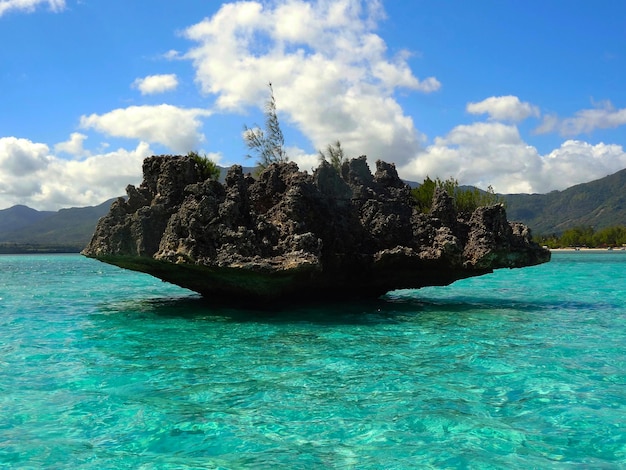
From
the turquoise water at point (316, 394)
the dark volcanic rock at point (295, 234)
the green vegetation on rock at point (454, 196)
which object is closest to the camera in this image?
the turquoise water at point (316, 394)

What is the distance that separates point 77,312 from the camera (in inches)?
629

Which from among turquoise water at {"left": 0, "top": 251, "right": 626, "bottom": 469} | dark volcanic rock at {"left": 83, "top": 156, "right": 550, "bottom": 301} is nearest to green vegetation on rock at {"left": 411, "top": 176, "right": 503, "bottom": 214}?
dark volcanic rock at {"left": 83, "top": 156, "right": 550, "bottom": 301}

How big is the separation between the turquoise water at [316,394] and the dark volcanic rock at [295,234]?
1712 millimetres

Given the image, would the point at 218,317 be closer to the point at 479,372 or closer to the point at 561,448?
the point at 479,372

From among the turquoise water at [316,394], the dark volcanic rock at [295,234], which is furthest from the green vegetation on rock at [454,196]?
the turquoise water at [316,394]

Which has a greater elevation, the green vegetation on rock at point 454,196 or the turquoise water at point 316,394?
the green vegetation on rock at point 454,196

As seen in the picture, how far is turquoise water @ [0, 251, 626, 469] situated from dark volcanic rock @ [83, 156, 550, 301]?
1712 mm

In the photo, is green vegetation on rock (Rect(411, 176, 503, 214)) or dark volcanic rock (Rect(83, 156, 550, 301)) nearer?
dark volcanic rock (Rect(83, 156, 550, 301))

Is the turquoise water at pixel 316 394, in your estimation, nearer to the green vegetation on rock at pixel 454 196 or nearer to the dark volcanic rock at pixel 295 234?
the dark volcanic rock at pixel 295 234

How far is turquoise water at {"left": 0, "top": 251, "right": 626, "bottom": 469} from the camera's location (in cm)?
513

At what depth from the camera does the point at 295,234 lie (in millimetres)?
13625

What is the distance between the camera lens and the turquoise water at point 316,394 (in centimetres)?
513

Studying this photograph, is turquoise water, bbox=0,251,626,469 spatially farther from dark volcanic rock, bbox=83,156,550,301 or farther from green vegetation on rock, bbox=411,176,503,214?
green vegetation on rock, bbox=411,176,503,214

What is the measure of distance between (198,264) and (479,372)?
745 centimetres
